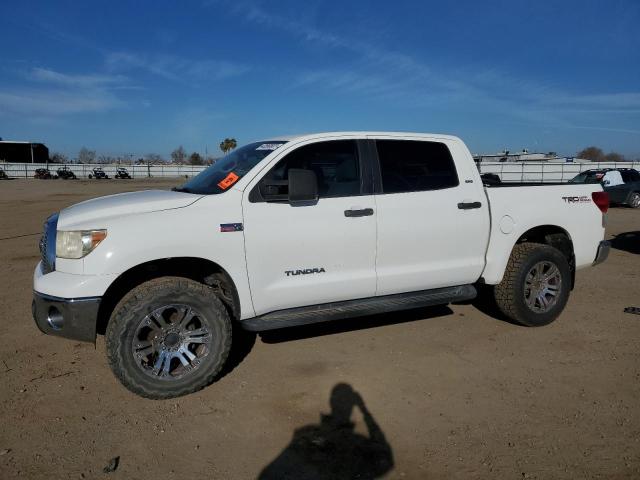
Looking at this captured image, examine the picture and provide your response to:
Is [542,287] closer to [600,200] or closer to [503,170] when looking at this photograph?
[600,200]

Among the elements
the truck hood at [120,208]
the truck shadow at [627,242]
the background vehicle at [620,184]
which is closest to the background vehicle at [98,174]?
the background vehicle at [620,184]

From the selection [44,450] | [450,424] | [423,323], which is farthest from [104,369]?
[423,323]

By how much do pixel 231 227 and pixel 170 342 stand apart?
990 mm

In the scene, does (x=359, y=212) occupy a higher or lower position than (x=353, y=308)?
higher

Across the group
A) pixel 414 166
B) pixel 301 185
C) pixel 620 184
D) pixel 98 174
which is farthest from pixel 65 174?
pixel 301 185

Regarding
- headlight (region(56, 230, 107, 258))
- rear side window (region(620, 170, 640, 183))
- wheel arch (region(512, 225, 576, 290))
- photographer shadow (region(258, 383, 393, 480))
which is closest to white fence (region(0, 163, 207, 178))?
rear side window (region(620, 170, 640, 183))

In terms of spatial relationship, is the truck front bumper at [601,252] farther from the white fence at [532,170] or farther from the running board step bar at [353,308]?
the white fence at [532,170]

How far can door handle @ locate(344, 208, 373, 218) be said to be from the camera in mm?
4133

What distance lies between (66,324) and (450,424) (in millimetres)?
2787

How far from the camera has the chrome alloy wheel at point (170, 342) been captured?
365 cm

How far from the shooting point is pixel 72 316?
3.47 metres

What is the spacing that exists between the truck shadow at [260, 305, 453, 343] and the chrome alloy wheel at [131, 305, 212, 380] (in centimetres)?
123

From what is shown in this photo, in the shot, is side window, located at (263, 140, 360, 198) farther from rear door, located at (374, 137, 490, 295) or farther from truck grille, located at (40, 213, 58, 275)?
truck grille, located at (40, 213, 58, 275)

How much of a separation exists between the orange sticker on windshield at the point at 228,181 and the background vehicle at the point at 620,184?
18.0 metres
